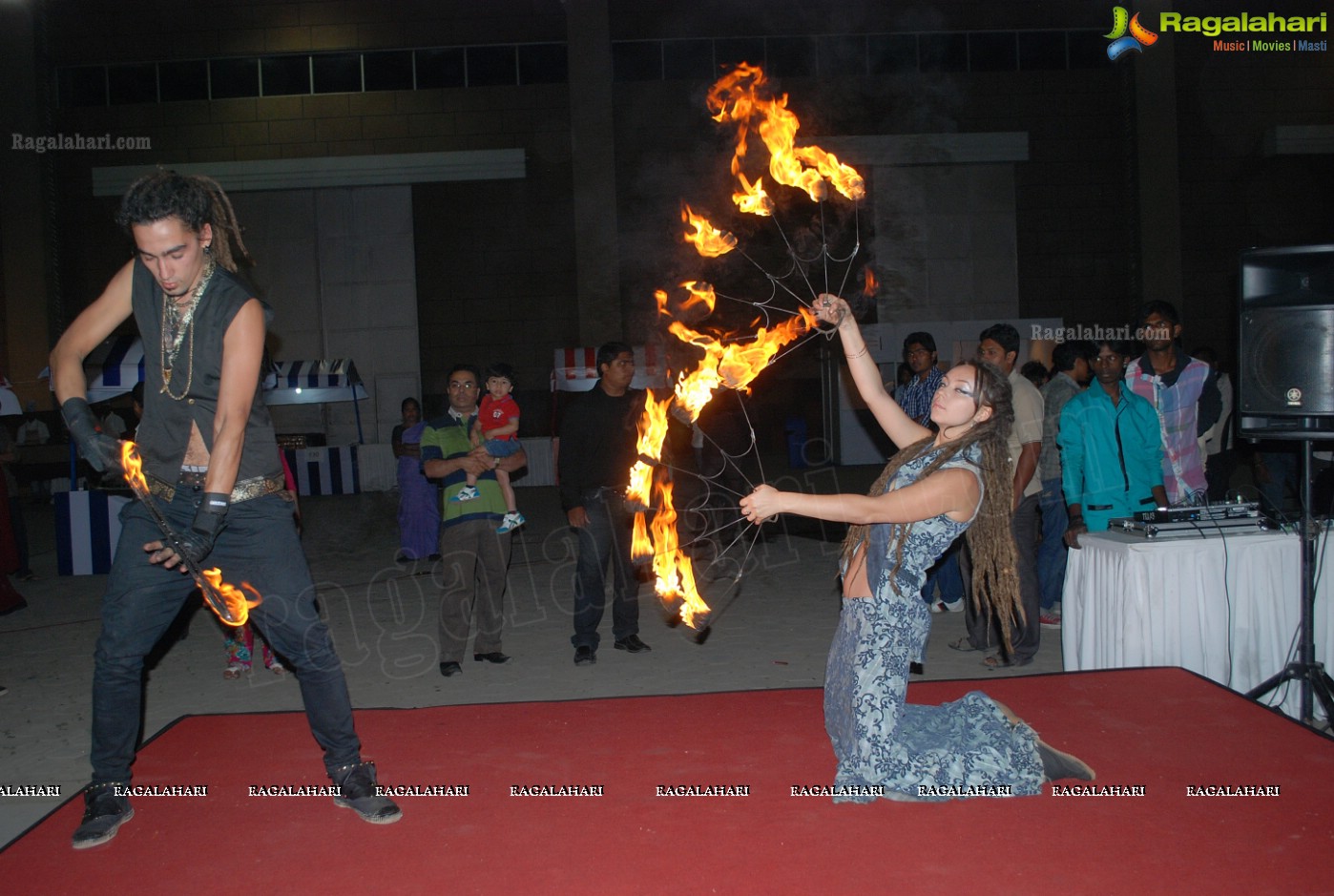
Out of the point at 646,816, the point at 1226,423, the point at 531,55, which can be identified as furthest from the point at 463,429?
the point at 531,55

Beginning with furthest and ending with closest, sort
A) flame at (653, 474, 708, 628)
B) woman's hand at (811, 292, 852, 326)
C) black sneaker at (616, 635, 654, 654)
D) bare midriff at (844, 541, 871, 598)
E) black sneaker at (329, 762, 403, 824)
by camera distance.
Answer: black sneaker at (616, 635, 654, 654) < flame at (653, 474, 708, 628) < woman's hand at (811, 292, 852, 326) < bare midriff at (844, 541, 871, 598) < black sneaker at (329, 762, 403, 824)

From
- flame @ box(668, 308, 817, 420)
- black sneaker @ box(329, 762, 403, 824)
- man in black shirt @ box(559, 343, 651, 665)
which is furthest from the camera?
man in black shirt @ box(559, 343, 651, 665)

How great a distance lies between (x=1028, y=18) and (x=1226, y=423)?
12.3 m

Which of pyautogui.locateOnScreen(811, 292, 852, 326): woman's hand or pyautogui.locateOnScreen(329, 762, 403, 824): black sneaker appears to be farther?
pyautogui.locateOnScreen(811, 292, 852, 326): woman's hand

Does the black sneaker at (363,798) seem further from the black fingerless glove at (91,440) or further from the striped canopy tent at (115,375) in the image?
the striped canopy tent at (115,375)

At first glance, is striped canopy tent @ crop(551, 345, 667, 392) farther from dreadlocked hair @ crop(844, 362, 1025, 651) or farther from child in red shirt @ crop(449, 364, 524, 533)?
dreadlocked hair @ crop(844, 362, 1025, 651)

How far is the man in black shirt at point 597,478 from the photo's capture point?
18.7 ft

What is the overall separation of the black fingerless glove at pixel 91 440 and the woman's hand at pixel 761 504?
Result: 194 cm

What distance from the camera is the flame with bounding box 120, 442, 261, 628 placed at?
3.07m

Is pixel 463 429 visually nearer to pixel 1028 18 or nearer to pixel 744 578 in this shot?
pixel 744 578

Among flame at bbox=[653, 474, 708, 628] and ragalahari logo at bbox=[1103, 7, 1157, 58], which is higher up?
ragalahari logo at bbox=[1103, 7, 1157, 58]

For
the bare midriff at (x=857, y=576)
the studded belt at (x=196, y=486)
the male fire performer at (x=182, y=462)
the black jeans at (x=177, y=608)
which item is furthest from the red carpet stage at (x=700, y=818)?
the studded belt at (x=196, y=486)

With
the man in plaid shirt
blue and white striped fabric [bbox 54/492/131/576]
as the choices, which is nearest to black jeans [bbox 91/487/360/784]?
the man in plaid shirt

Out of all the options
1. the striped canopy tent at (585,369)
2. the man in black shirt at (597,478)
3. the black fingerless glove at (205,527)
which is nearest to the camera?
the black fingerless glove at (205,527)
